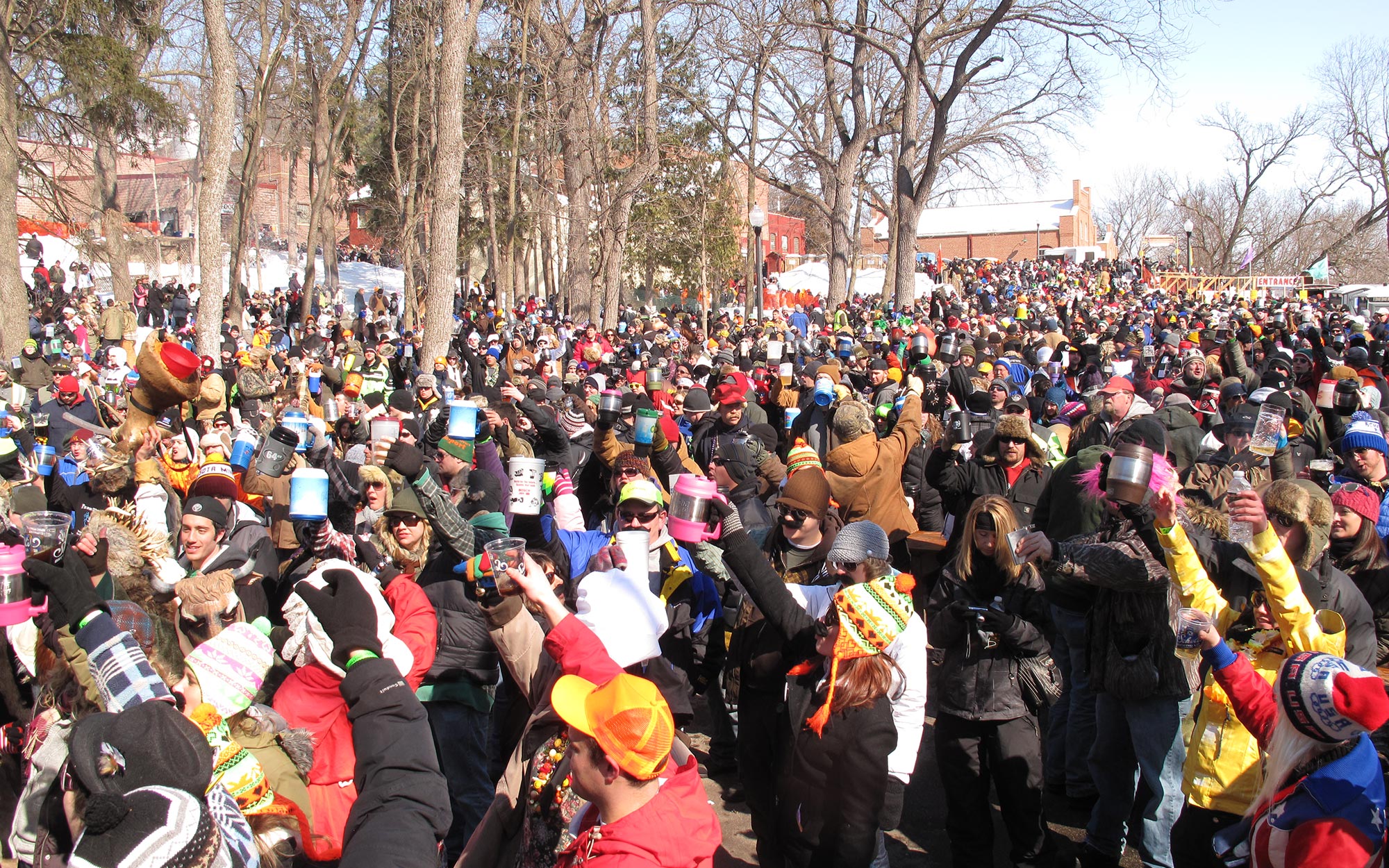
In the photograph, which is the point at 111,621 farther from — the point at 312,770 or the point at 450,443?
the point at 450,443

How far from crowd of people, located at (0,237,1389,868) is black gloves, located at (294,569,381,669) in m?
0.01

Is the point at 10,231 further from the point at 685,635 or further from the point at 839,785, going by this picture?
the point at 839,785

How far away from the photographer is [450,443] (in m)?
6.07

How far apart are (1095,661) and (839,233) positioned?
26.8m

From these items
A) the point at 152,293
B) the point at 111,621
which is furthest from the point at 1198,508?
the point at 152,293

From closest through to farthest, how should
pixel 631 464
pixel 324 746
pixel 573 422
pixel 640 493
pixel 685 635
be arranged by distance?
pixel 324 746, pixel 640 493, pixel 685 635, pixel 631 464, pixel 573 422

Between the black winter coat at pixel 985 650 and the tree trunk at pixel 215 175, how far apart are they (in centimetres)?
1178

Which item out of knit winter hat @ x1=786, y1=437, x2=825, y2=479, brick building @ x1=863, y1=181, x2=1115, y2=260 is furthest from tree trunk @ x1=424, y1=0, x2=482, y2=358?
brick building @ x1=863, y1=181, x2=1115, y2=260

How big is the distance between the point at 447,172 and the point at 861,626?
11.5 m

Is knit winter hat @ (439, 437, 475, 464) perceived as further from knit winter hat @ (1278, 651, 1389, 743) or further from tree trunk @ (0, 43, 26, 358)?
tree trunk @ (0, 43, 26, 358)

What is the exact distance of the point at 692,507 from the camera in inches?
141

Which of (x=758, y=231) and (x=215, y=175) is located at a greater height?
(x=215, y=175)

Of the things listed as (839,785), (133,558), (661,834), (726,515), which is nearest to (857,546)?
(726,515)

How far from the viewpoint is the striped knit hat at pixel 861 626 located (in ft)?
11.2
